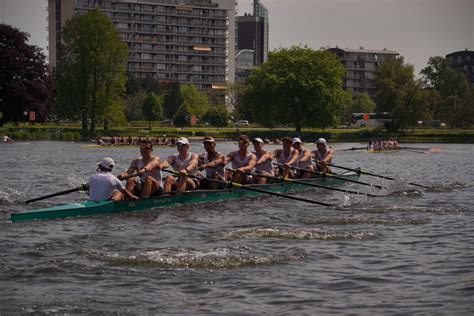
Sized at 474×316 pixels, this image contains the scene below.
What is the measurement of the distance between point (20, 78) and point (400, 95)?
135 ft

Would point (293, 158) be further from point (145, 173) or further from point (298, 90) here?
point (298, 90)

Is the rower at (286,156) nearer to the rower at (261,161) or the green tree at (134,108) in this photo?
the rower at (261,161)

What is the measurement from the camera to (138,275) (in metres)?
10.8

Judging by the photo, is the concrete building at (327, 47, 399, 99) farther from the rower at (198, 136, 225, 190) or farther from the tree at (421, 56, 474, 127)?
the rower at (198, 136, 225, 190)

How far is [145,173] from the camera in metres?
17.3

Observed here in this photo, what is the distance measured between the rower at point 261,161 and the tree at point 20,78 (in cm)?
5266

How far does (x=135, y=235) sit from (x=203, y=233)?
50.1 inches

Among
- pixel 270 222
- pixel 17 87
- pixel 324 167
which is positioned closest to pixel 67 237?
pixel 270 222

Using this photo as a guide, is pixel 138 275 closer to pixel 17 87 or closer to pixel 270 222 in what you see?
pixel 270 222

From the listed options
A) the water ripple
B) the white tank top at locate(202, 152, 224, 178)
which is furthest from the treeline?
the water ripple

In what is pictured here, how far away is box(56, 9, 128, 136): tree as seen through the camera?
7356cm

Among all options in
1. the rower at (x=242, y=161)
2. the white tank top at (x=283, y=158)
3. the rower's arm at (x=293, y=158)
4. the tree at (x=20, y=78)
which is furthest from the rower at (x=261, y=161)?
the tree at (x=20, y=78)

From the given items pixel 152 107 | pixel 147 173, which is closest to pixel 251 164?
pixel 147 173

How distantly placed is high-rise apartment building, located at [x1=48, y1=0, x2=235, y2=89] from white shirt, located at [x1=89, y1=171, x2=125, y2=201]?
134 m
